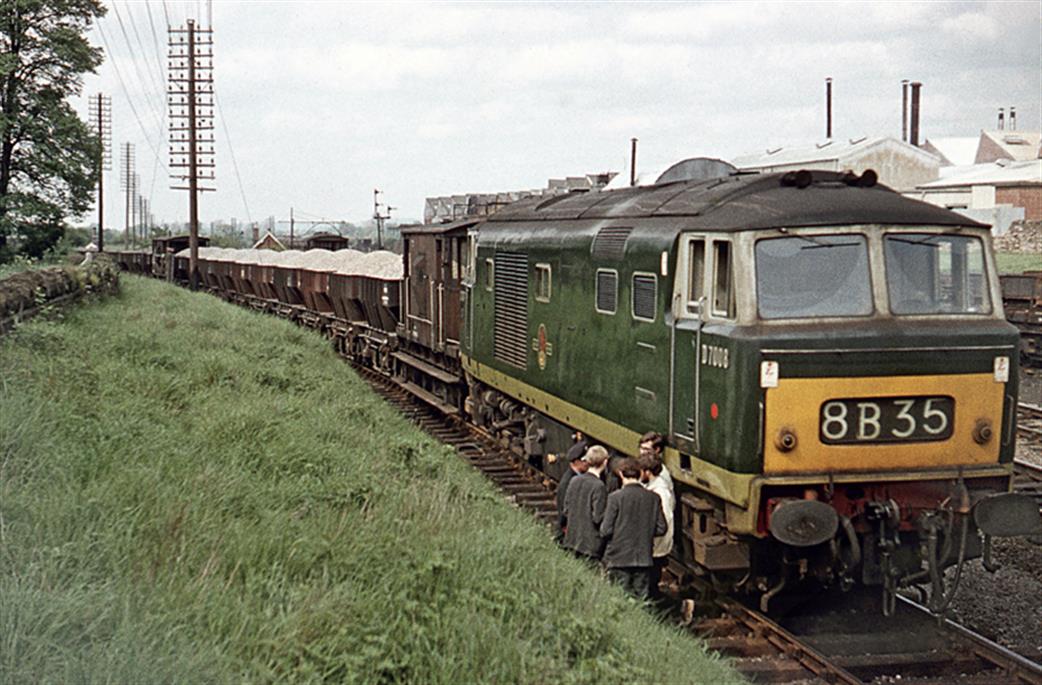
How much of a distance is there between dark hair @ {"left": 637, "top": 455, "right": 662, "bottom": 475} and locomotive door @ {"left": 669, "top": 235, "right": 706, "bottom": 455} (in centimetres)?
32

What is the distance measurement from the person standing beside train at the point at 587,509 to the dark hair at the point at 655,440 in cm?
42

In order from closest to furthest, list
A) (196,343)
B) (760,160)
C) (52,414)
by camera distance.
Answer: (52,414) → (196,343) → (760,160)

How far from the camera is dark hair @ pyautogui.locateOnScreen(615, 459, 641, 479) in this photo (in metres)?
9.14

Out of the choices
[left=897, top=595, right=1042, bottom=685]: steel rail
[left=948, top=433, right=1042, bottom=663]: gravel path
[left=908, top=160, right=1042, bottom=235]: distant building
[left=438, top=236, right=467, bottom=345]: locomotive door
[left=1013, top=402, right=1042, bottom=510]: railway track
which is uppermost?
[left=908, top=160, right=1042, bottom=235]: distant building

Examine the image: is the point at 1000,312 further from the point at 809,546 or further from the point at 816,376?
the point at 809,546

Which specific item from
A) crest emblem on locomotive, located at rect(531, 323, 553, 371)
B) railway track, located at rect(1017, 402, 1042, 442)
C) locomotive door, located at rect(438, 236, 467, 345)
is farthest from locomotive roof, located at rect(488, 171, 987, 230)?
railway track, located at rect(1017, 402, 1042, 442)

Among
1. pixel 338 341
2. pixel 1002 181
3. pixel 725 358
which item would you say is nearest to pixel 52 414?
pixel 725 358

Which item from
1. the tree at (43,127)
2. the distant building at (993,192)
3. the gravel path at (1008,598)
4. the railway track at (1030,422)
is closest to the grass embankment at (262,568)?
the gravel path at (1008,598)

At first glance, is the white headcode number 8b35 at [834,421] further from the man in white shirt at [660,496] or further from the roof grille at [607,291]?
the roof grille at [607,291]

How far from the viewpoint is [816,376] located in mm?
8617

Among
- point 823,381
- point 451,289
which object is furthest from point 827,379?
point 451,289

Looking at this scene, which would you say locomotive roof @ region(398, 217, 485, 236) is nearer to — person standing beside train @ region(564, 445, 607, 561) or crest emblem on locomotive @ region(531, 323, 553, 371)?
crest emblem on locomotive @ region(531, 323, 553, 371)

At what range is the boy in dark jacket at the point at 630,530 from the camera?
905cm

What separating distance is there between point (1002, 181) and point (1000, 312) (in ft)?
179
